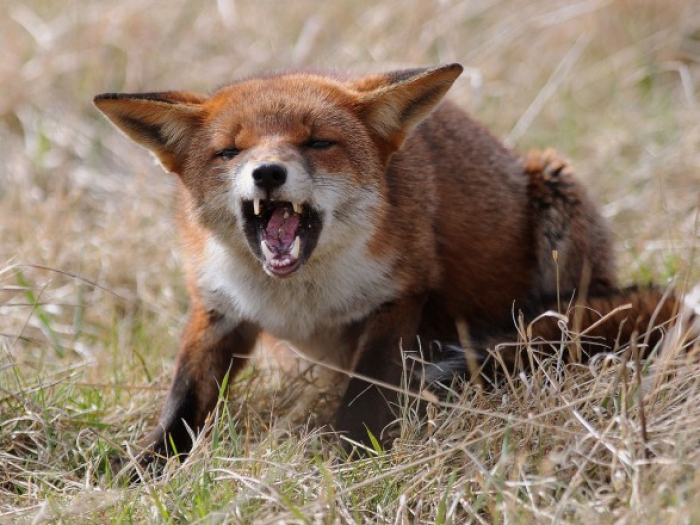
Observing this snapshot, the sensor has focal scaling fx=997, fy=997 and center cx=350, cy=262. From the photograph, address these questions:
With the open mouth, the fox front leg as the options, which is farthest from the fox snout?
the fox front leg

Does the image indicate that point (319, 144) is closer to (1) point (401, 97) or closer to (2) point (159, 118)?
(1) point (401, 97)

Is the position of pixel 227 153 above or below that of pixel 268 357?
above

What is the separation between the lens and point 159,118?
474 cm

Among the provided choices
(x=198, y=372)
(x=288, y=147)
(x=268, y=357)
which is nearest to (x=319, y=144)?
(x=288, y=147)

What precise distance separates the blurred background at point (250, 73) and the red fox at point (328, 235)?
150 cm

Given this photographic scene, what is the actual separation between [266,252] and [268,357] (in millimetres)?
1249

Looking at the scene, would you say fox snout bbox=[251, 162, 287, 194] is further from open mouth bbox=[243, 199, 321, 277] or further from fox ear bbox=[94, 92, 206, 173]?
fox ear bbox=[94, 92, 206, 173]

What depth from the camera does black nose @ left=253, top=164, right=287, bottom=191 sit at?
166 inches

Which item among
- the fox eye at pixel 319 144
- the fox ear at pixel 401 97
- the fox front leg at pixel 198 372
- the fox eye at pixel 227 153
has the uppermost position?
the fox ear at pixel 401 97

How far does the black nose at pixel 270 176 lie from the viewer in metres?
4.22

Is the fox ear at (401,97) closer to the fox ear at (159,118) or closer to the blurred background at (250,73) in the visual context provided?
the fox ear at (159,118)

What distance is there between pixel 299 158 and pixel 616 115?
5.45m

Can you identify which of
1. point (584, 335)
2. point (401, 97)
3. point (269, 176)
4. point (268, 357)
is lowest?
point (268, 357)

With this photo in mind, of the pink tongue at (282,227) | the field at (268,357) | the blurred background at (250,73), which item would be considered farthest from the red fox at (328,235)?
the blurred background at (250,73)
